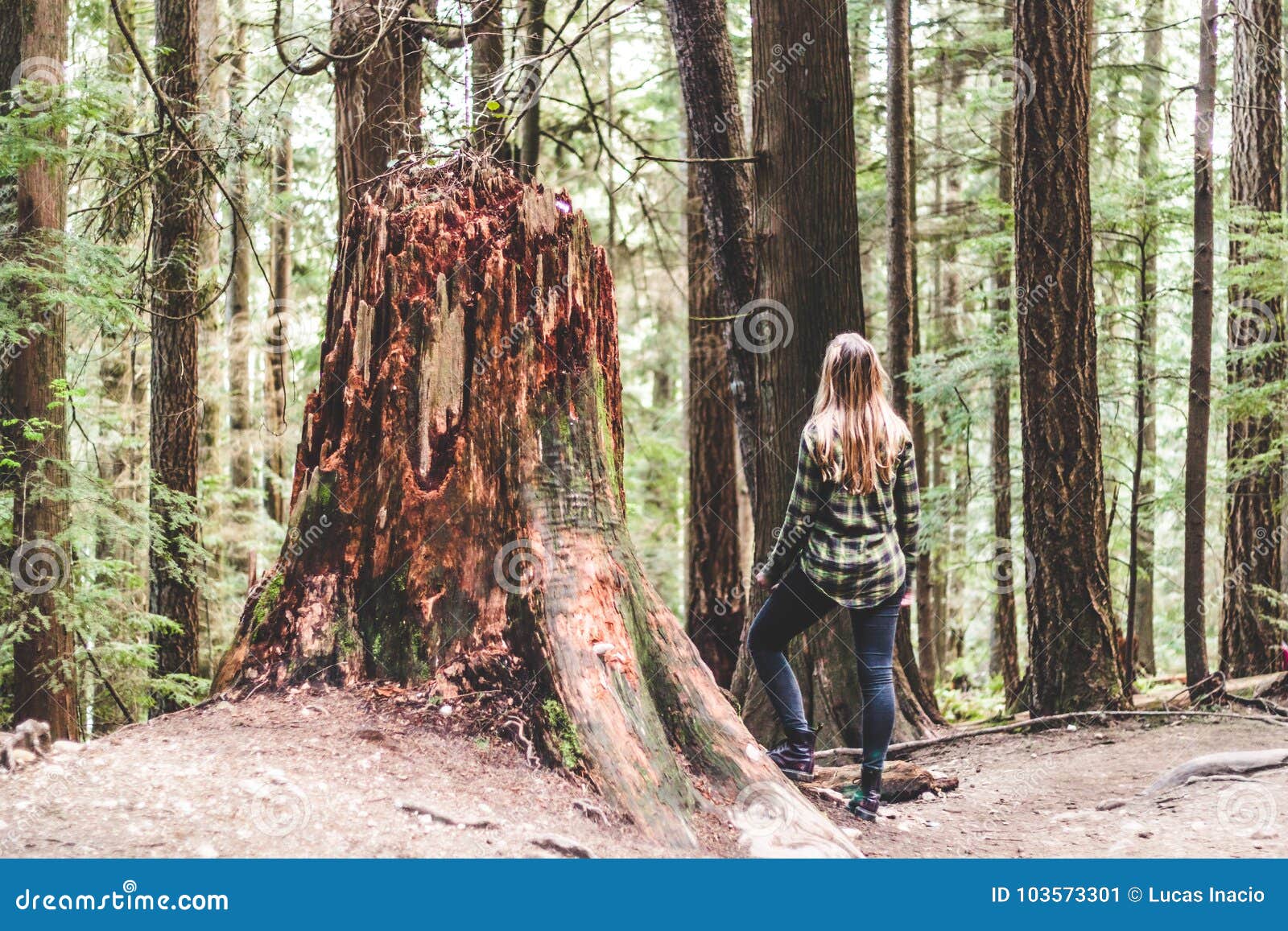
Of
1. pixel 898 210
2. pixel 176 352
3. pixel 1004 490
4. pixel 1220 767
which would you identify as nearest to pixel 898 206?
pixel 898 210

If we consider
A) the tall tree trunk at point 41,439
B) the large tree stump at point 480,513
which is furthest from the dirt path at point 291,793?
the tall tree trunk at point 41,439

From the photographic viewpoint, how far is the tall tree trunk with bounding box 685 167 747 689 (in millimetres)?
11125

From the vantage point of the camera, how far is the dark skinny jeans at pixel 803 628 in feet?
16.8

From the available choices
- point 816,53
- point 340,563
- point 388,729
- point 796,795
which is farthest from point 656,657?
point 816,53

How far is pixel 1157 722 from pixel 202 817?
6.59m

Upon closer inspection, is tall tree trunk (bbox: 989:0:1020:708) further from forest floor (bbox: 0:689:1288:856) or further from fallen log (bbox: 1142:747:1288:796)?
forest floor (bbox: 0:689:1288:856)

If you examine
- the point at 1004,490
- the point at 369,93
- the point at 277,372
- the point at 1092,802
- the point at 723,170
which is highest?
the point at 369,93

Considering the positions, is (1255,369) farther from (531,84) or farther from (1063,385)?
(531,84)

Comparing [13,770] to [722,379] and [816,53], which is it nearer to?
[816,53]

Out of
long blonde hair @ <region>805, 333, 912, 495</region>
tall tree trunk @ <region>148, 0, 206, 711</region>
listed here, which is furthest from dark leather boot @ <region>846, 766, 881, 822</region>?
tall tree trunk @ <region>148, 0, 206, 711</region>

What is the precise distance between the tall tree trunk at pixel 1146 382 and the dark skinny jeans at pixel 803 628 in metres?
4.07

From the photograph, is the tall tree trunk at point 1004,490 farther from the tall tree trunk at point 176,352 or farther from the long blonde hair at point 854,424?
the tall tree trunk at point 176,352

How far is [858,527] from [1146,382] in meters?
6.49

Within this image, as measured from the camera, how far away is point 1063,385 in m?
7.73
